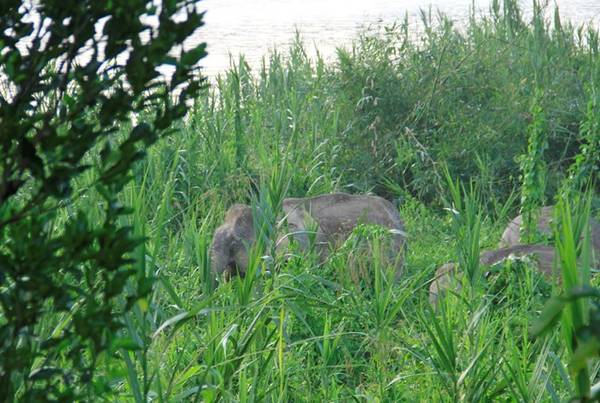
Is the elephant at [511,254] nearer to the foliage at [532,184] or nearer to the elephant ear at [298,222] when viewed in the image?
the foliage at [532,184]

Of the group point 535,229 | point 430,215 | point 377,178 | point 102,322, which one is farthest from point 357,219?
point 102,322

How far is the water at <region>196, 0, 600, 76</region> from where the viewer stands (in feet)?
29.9

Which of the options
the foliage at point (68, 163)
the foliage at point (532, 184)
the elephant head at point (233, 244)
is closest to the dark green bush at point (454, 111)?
the foliage at point (532, 184)

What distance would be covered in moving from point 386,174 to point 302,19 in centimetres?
569

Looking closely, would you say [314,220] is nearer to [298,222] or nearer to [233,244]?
[298,222]

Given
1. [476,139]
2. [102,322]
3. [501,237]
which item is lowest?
[501,237]

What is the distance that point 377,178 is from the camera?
5.55 m

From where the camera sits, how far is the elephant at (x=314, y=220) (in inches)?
165

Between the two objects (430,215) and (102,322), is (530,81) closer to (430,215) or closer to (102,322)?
(430,215)

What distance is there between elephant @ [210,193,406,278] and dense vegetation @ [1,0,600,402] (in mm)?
143

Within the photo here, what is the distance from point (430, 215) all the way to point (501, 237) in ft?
1.88

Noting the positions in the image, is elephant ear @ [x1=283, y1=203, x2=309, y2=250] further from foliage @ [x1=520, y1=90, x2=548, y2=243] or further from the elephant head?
foliage @ [x1=520, y1=90, x2=548, y2=243]

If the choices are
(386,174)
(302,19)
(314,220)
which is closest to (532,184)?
(314,220)

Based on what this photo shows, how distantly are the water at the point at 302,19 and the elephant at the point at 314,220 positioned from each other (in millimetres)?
4029
